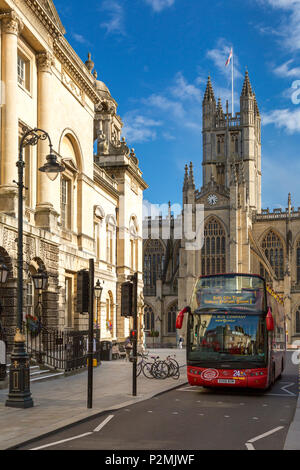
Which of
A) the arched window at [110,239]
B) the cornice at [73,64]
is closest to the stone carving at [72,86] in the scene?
the cornice at [73,64]

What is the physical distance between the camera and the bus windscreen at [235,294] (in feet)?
55.0

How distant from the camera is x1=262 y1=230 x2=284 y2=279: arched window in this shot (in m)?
72.9

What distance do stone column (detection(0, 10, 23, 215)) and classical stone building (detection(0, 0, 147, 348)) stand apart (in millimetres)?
31

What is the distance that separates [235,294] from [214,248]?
54806 mm

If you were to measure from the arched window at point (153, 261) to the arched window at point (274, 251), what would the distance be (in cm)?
1309

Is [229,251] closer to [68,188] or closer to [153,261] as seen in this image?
[153,261]

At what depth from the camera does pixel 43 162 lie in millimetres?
21984

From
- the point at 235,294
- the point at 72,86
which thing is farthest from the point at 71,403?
the point at 72,86

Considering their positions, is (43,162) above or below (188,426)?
above

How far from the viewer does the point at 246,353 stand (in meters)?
16.5

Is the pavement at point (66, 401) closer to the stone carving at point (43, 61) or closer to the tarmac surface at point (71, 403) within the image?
the tarmac surface at point (71, 403)

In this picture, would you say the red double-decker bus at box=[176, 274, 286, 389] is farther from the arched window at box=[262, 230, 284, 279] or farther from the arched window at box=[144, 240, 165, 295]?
the arched window at box=[144, 240, 165, 295]
